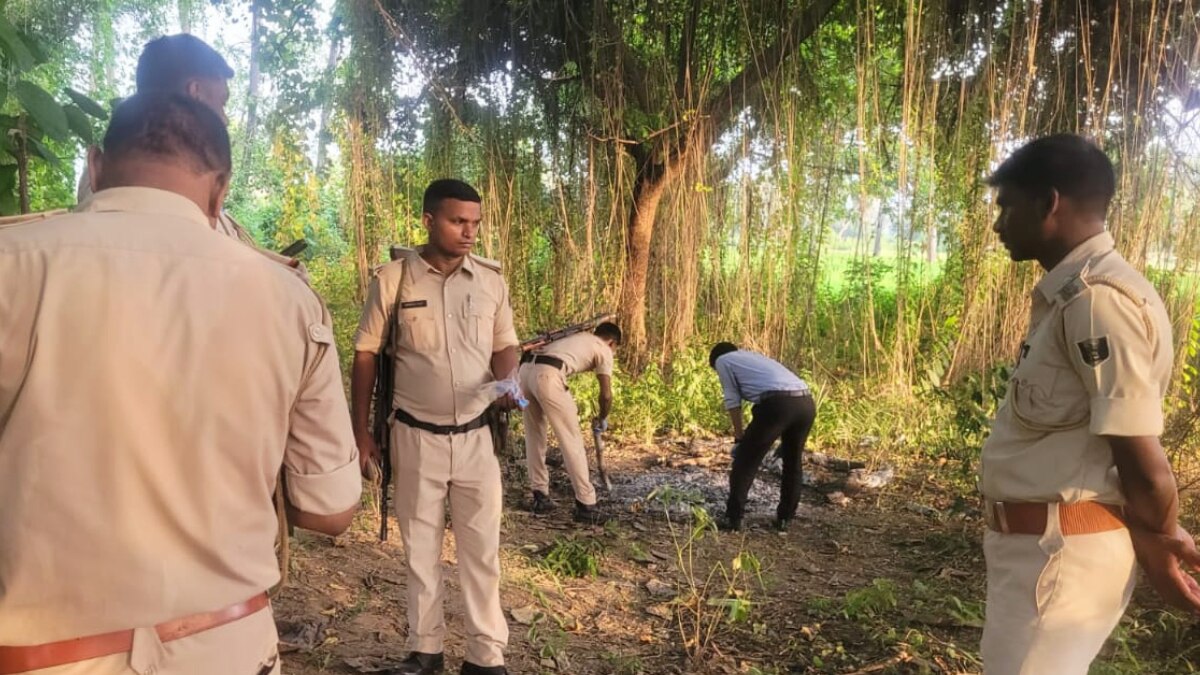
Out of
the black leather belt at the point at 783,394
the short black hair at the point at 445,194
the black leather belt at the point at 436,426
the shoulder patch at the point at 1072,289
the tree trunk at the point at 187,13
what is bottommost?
the black leather belt at the point at 783,394

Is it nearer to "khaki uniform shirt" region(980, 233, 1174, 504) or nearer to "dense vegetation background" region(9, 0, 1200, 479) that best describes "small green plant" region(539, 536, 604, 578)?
"dense vegetation background" region(9, 0, 1200, 479)

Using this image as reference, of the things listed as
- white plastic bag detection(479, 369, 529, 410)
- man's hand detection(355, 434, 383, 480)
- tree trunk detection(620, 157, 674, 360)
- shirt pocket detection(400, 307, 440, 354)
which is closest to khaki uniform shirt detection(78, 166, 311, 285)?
shirt pocket detection(400, 307, 440, 354)

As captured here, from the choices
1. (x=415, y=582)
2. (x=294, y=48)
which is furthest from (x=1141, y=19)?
(x=294, y=48)

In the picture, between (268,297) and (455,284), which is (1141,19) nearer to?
(455,284)

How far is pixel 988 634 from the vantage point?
1641 mm

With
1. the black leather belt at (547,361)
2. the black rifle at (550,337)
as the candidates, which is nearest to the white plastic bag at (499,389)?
the black leather belt at (547,361)

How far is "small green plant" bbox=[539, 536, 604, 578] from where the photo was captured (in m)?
3.95

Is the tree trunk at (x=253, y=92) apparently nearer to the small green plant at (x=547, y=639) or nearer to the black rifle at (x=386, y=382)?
the black rifle at (x=386, y=382)

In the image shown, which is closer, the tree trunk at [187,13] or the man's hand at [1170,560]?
the man's hand at [1170,560]

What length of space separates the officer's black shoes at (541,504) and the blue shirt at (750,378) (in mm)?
1342

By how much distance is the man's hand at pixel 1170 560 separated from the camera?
4.81ft

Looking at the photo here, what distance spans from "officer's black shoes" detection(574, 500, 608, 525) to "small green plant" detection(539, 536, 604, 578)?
2.13 ft

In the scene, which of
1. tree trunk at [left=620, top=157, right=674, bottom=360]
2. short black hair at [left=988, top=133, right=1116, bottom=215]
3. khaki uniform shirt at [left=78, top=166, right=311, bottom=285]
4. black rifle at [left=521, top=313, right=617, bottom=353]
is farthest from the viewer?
tree trunk at [left=620, top=157, right=674, bottom=360]

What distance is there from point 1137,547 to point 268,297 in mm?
1650
